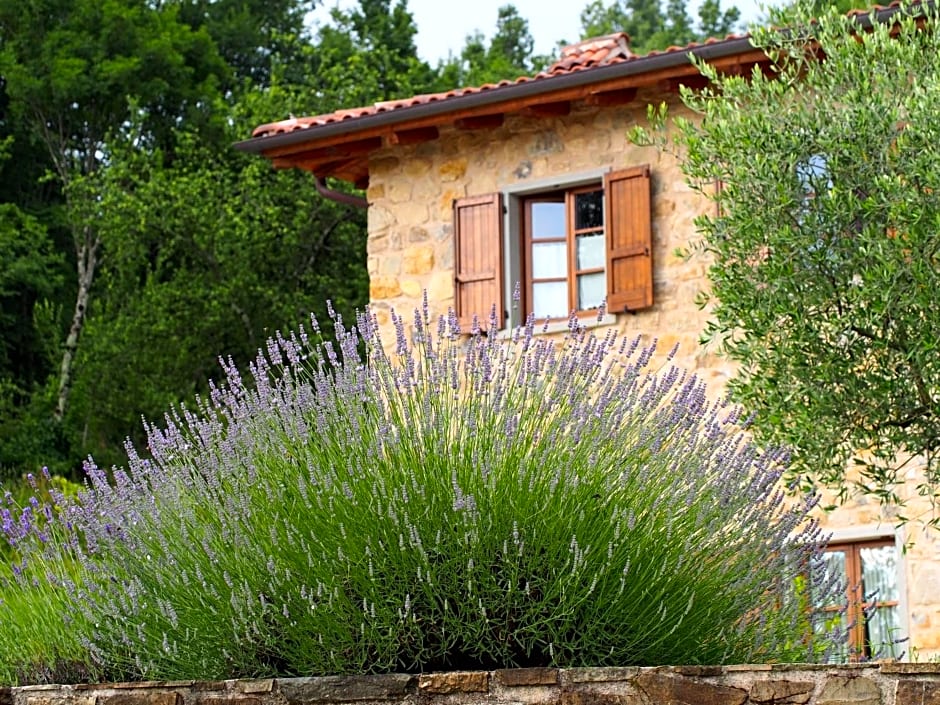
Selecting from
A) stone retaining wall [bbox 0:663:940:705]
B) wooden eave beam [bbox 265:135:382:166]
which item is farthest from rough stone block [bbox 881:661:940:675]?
wooden eave beam [bbox 265:135:382:166]

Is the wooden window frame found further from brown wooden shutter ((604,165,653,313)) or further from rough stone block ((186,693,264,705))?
rough stone block ((186,693,264,705))

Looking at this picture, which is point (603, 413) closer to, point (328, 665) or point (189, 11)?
point (328, 665)

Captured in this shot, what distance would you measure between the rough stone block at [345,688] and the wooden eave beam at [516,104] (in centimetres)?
676

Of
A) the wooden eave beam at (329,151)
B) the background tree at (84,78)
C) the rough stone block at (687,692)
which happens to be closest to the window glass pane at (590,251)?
the wooden eave beam at (329,151)

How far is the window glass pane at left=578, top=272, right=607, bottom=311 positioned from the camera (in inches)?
446

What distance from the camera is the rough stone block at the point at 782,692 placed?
424 cm

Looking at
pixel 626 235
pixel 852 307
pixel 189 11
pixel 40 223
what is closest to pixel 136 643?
pixel 852 307

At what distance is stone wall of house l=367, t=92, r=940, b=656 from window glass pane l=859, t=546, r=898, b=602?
6.2 inches

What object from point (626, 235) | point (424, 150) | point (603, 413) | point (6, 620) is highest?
point (424, 150)

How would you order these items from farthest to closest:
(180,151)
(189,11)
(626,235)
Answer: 1. (189,11)
2. (180,151)
3. (626,235)

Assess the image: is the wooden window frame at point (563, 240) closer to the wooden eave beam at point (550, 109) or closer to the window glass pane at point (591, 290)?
the window glass pane at point (591, 290)

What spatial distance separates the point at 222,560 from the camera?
16.1ft

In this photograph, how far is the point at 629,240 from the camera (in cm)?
1097

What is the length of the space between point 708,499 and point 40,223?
62.0 ft
